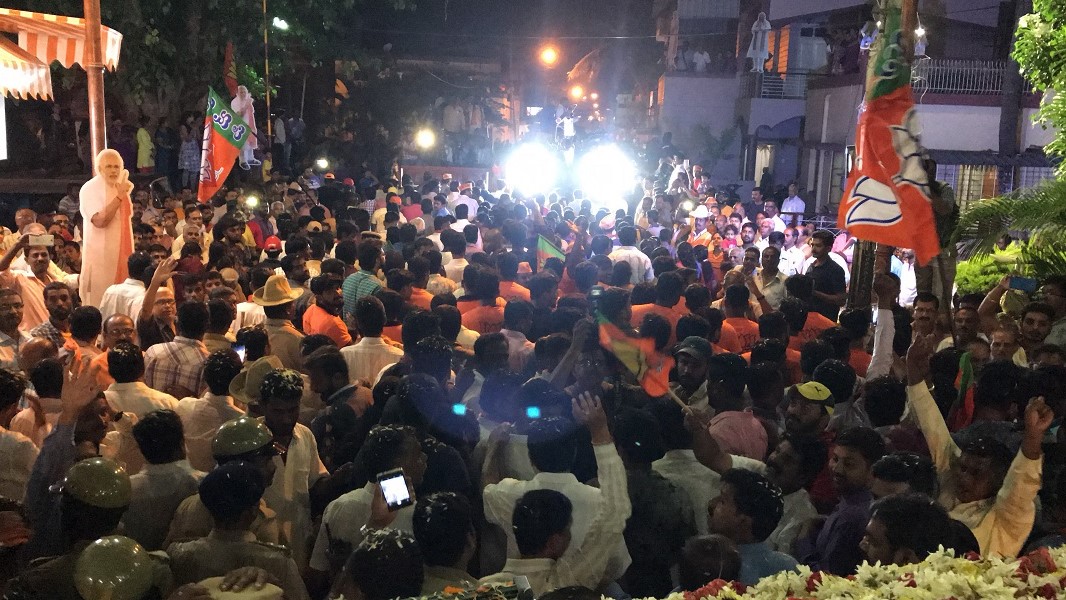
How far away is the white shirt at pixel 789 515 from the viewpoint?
15.3 ft

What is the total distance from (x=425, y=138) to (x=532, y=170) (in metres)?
6.29

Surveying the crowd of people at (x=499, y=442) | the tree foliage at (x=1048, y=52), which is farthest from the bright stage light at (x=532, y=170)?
the crowd of people at (x=499, y=442)

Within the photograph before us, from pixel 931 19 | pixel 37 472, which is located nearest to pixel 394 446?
pixel 37 472

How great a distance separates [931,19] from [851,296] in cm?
1846

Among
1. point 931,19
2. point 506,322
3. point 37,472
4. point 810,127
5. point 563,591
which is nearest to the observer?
point 563,591

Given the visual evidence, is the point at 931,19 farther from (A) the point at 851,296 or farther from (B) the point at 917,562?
→ (B) the point at 917,562

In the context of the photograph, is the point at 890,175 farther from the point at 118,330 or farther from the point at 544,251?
the point at 544,251

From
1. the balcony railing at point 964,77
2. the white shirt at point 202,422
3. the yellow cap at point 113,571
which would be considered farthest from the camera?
the balcony railing at point 964,77

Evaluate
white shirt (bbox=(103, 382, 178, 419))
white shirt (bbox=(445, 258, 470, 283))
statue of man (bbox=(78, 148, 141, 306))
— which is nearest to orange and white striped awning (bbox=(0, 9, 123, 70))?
statue of man (bbox=(78, 148, 141, 306))

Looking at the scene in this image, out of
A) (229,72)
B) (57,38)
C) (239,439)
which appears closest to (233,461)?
(239,439)

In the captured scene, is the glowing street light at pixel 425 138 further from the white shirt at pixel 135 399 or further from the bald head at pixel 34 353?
the white shirt at pixel 135 399

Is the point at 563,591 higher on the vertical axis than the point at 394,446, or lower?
lower

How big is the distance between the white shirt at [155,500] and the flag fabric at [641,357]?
264 centimetres

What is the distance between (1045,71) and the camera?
36.6ft
